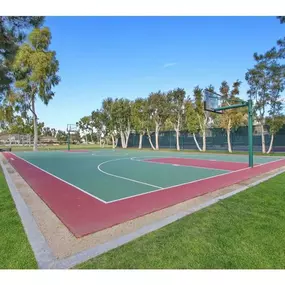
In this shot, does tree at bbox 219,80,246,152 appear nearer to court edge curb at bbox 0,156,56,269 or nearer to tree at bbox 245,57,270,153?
tree at bbox 245,57,270,153

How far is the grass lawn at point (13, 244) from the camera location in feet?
8.41

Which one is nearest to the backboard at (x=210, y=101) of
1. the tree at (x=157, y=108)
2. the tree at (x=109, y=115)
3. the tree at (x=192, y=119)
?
the tree at (x=192, y=119)

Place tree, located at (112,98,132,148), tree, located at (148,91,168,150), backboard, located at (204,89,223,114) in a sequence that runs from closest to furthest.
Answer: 1. backboard, located at (204,89,223,114)
2. tree, located at (148,91,168,150)
3. tree, located at (112,98,132,148)

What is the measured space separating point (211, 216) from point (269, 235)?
1.03 m

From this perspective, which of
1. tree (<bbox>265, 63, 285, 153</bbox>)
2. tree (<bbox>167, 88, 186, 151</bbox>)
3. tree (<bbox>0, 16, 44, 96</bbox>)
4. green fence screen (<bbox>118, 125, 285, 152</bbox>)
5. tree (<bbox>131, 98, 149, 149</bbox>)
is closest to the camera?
tree (<bbox>0, 16, 44, 96</bbox>)

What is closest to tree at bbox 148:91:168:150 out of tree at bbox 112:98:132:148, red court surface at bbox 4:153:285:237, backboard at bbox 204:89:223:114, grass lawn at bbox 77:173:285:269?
tree at bbox 112:98:132:148

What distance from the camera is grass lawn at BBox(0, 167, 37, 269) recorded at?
101 inches

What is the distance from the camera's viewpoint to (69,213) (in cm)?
445

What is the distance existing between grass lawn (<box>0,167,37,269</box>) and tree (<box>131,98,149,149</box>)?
2710 cm

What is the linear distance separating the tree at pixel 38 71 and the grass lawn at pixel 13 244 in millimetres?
26802

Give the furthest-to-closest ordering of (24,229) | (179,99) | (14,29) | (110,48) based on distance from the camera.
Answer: (179,99)
(110,48)
(14,29)
(24,229)
